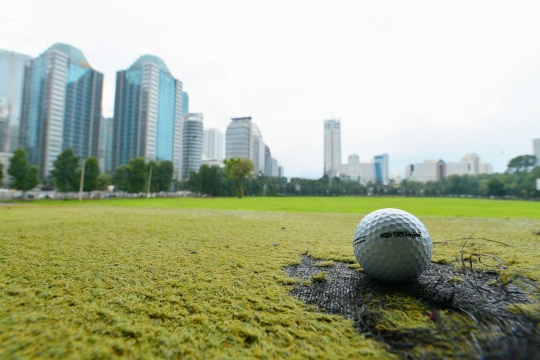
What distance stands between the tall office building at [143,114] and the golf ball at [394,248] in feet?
281

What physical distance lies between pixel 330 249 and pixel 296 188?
215 feet

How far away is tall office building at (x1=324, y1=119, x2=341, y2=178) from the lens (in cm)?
13262

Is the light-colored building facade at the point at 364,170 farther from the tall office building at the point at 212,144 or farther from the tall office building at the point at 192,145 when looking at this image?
the tall office building at the point at 192,145

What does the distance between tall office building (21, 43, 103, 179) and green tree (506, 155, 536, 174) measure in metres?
119

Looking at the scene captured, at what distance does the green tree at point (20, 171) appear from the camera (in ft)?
85.4

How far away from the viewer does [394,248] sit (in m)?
2.19

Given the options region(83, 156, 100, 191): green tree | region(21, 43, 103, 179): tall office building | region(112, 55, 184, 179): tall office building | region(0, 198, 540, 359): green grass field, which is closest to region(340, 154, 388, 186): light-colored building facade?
region(112, 55, 184, 179): tall office building

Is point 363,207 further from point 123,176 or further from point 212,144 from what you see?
point 212,144

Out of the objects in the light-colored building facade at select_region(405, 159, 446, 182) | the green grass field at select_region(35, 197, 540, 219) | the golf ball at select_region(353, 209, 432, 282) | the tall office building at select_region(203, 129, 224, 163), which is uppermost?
the tall office building at select_region(203, 129, 224, 163)

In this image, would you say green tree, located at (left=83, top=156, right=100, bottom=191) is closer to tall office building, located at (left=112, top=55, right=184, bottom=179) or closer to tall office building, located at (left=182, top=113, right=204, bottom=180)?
tall office building, located at (left=112, top=55, right=184, bottom=179)

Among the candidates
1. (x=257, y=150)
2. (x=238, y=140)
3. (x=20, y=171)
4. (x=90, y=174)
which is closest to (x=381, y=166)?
(x=257, y=150)

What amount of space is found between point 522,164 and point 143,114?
11720 cm

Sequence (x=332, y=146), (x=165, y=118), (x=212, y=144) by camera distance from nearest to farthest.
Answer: (x=165, y=118)
(x=212, y=144)
(x=332, y=146)

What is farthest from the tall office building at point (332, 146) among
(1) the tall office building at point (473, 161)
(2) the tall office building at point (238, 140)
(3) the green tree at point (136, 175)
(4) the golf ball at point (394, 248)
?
(4) the golf ball at point (394, 248)
